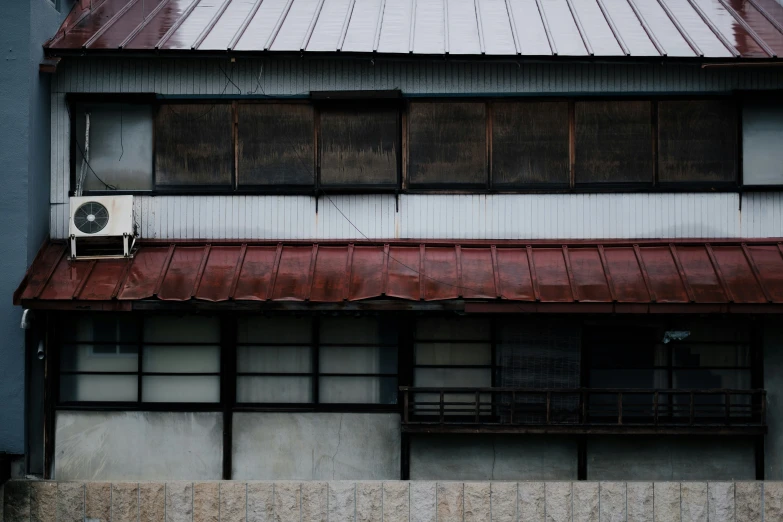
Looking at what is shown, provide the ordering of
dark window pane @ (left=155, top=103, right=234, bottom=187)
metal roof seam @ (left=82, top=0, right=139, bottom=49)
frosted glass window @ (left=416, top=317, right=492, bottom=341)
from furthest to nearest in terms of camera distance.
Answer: dark window pane @ (left=155, top=103, right=234, bottom=187) < metal roof seam @ (left=82, top=0, right=139, bottom=49) < frosted glass window @ (left=416, top=317, right=492, bottom=341)

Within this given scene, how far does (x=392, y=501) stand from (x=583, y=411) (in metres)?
3.28

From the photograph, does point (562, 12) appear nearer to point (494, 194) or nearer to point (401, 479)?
point (494, 194)

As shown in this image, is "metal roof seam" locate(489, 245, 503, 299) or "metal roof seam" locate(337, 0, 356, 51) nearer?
"metal roof seam" locate(489, 245, 503, 299)

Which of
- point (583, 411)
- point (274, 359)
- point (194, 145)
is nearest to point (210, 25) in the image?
point (194, 145)

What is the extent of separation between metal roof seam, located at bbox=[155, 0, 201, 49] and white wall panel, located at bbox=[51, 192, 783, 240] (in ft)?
8.21

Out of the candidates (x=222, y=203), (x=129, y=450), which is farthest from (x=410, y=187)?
(x=129, y=450)

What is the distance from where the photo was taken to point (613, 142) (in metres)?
12.5

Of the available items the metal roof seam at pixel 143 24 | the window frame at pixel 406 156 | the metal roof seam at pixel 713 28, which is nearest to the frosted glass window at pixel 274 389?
the window frame at pixel 406 156

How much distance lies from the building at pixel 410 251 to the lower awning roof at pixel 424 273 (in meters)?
0.05

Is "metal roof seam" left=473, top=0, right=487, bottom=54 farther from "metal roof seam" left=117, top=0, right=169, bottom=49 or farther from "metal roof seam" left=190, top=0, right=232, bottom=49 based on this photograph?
"metal roof seam" left=117, top=0, right=169, bottom=49

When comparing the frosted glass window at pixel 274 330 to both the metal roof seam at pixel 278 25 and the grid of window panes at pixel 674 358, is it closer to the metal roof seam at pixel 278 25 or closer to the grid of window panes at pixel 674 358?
the metal roof seam at pixel 278 25

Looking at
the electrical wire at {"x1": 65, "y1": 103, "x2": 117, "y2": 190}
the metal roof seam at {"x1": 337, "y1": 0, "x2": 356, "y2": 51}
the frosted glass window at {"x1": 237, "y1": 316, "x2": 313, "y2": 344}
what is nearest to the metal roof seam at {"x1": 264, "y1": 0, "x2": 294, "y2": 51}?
the metal roof seam at {"x1": 337, "y1": 0, "x2": 356, "y2": 51}

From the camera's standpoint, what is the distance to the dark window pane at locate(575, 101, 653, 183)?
12461mm

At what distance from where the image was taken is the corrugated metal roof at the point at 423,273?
37.2ft
